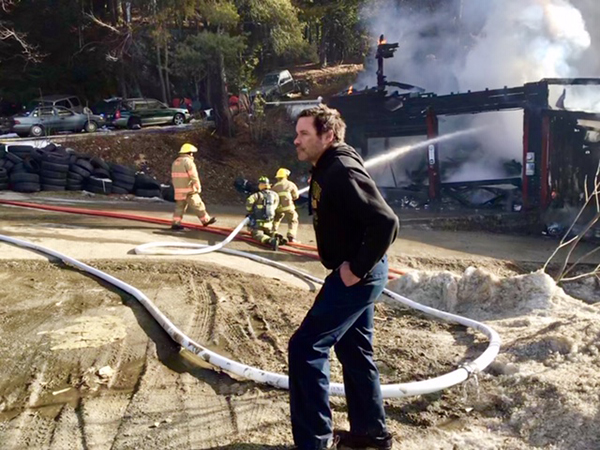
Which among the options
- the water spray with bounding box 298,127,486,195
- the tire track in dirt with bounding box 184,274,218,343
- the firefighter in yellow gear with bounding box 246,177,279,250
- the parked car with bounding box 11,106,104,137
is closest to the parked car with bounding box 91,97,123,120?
the parked car with bounding box 11,106,104,137

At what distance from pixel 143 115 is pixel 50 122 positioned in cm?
370

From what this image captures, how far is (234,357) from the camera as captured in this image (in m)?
4.46

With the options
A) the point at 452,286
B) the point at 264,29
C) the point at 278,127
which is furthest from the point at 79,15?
the point at 452,286

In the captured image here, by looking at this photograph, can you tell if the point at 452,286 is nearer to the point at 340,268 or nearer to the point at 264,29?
the point at 340,268

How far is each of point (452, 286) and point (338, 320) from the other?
3797mm

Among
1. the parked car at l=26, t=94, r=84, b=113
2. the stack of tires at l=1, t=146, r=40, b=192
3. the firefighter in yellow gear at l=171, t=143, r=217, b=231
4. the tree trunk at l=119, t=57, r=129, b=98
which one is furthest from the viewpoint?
the tree trunk at l=119, t=57, r=129, b=98

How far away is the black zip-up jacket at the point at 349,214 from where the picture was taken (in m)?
2.83

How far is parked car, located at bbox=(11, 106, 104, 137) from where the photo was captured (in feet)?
79.2

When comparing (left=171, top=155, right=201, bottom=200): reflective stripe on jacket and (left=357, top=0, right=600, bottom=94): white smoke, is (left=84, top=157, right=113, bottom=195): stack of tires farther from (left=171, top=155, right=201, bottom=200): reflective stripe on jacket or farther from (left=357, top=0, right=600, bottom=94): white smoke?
(left=357, top=0, right=600, bottom=94): white smoke

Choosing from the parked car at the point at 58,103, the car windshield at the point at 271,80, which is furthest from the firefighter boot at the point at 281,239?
the car windshield at the point at 271,80

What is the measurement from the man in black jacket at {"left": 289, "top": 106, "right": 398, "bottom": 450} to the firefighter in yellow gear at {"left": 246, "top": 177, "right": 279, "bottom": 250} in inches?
260

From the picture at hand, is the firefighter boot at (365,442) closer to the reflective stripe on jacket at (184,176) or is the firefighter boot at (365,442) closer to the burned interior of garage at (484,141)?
the reflective stripe on jacket at (184,176)

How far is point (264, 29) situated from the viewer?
949 inches

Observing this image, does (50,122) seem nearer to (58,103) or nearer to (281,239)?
(58,103)
